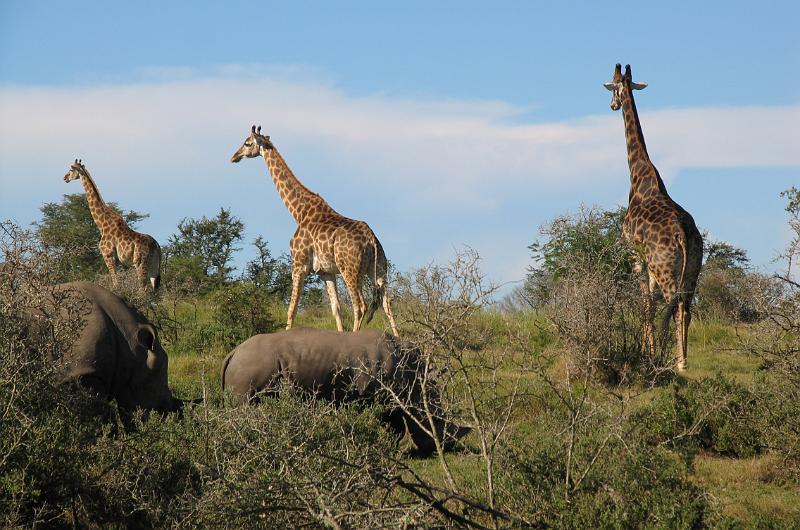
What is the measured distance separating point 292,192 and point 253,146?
1.17 m

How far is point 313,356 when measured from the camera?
430 inches

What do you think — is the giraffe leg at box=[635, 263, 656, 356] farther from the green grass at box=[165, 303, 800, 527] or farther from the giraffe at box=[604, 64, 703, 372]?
the green grass at box=[165, 303, 800, 527]

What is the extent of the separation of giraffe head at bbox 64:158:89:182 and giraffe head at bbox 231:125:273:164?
4701mm

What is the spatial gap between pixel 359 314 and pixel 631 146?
15.9ft

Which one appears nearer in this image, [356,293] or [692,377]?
[692,377]

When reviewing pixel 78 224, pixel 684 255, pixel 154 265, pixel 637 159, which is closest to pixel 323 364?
pixel 684 255

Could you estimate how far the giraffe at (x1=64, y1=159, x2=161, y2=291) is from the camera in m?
19.3

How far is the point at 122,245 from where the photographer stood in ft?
64.2

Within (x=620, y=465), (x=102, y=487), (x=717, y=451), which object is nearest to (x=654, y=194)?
(x=717, y=451)

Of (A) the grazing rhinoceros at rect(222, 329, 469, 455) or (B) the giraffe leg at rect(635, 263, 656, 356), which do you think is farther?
(B) the giraffe leg at rect(635, 263, 656, 356)

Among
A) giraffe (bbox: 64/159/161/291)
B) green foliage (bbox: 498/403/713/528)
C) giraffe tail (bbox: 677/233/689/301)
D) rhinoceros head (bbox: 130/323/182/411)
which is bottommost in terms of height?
green foliage (bbox: 498/403/713/528)

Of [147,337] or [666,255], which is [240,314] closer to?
[147,337]

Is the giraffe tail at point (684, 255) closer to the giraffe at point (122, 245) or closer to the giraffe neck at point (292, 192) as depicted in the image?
the giraffe neck at point (292, 192)

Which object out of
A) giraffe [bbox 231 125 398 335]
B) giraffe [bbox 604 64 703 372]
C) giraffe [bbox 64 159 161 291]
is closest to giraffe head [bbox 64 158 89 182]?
giraffe [bbox 64 159 161 291]
